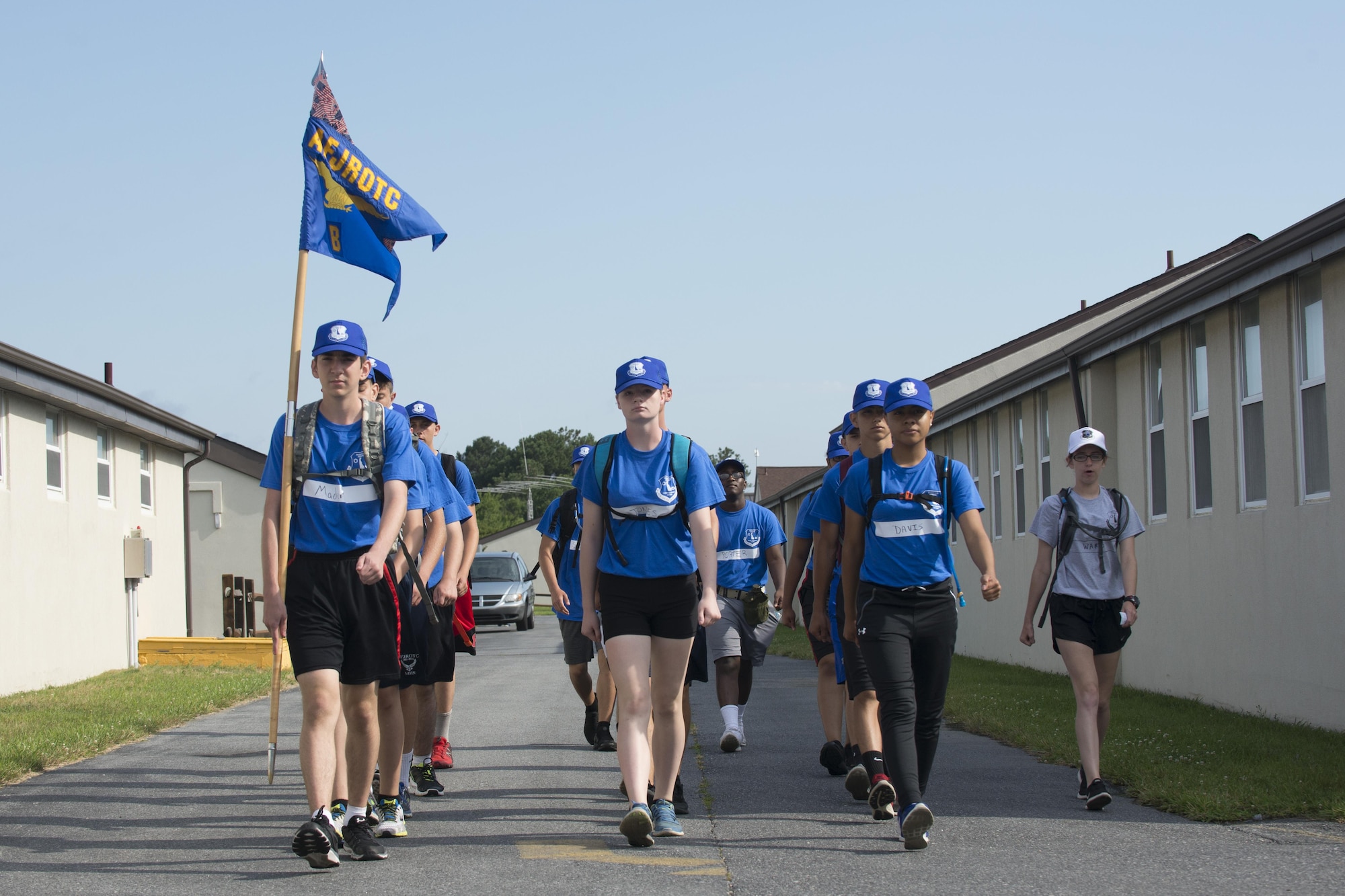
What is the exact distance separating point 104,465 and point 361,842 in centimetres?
1590

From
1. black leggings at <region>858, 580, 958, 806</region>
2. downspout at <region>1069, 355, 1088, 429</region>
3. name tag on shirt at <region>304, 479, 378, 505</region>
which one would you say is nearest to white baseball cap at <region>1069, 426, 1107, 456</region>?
black leggings at <region>858, 580, 958, 806</region>

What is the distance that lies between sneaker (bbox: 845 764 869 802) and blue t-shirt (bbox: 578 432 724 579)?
1761 millimetres

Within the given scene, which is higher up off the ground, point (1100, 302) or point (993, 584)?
point (1100, 302)

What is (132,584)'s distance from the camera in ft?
68.6

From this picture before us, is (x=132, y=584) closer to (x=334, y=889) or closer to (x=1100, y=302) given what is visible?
(x=334, y=889)

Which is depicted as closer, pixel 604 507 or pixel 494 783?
pixel 604 507

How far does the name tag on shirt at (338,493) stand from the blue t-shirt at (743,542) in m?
3.84

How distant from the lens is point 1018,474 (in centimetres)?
1953

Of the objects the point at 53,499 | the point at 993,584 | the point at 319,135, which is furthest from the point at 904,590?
the point at 53,499

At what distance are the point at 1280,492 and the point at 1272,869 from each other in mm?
6023

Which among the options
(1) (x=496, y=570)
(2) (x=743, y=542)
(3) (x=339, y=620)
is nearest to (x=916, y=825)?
(3) (x=339, y=620)

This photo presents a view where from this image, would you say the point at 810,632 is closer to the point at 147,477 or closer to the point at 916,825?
the point at 916,825

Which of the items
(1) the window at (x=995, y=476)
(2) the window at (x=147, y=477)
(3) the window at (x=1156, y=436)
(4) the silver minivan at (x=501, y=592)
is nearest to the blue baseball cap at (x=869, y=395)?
(3) the window at (x=1156, y=436)

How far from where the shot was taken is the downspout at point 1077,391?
15469 millimetres
